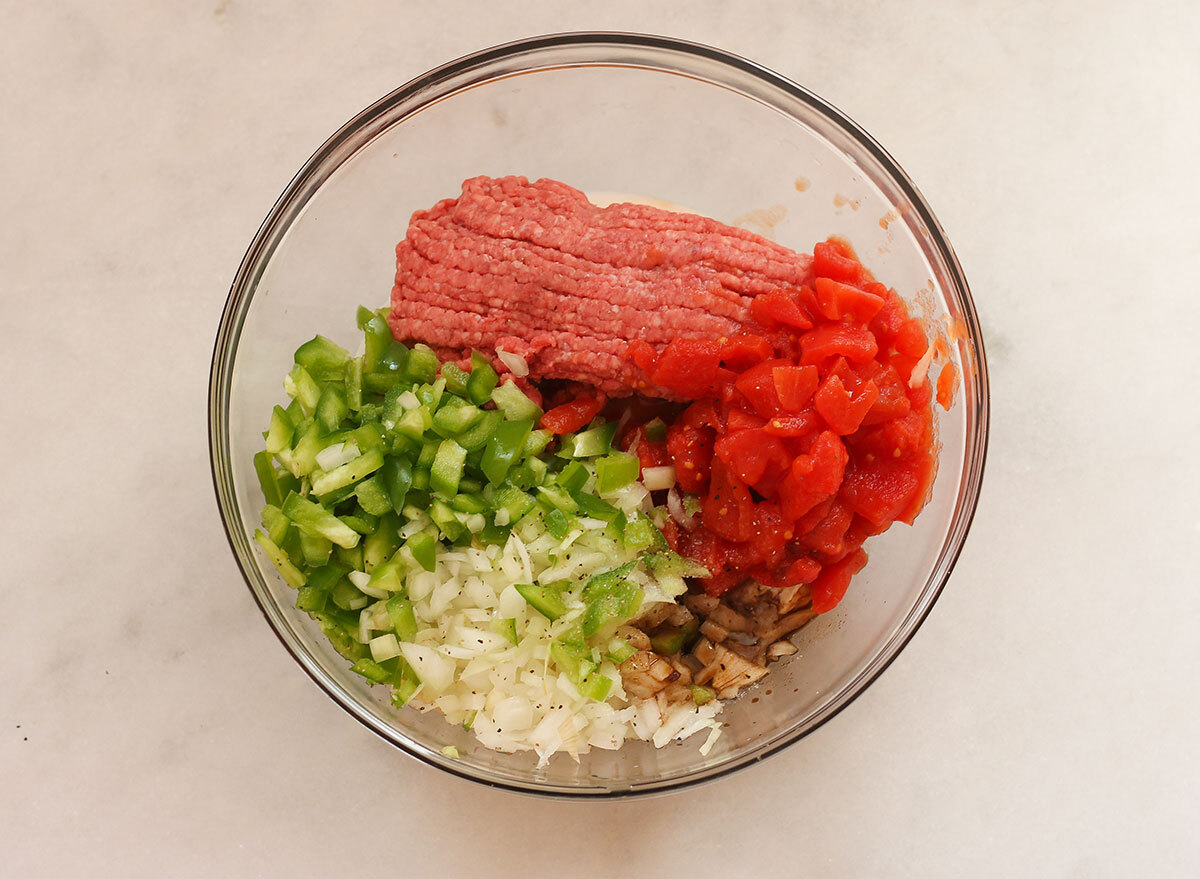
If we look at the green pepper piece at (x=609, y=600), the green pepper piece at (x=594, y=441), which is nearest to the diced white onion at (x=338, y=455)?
the green pepper piece at (x=594, y=441)

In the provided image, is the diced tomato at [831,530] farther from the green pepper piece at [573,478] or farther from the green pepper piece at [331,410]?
the green pepper piece at [331,410]

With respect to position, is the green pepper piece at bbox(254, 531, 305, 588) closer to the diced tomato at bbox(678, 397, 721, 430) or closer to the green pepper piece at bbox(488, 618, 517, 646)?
the green pepper piece at bbox(488, 618, 517, 646)

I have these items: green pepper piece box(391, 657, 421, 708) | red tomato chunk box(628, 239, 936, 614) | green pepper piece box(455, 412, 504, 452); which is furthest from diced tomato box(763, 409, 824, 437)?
green pepper piece box(391, 657, 421, 708)

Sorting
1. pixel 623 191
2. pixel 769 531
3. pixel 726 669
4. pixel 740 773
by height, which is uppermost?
pixel 623 191

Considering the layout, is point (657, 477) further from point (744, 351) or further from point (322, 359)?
point (322, 359)

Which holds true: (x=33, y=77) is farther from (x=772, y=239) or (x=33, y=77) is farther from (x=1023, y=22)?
(x=1023, y=22)

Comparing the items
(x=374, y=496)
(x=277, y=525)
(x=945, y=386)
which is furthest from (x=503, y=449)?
(x=945, y=386)

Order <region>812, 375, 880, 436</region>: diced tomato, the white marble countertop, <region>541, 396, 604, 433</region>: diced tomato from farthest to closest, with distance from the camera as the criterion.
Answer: the white marble countertop, <region>541, 396, 604, 433</region>: diced tomato, <region>812, 375, 880, 436</region>: diced tomato
